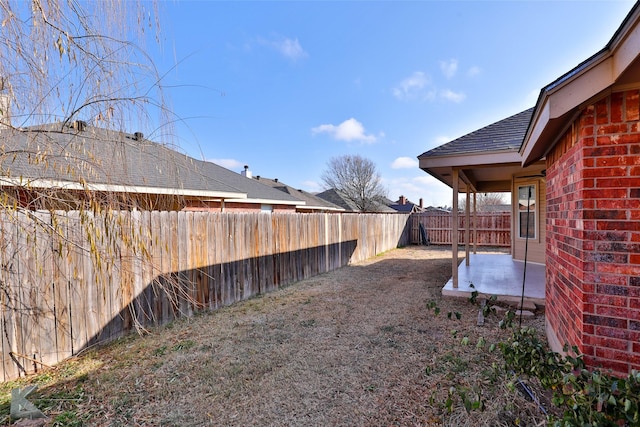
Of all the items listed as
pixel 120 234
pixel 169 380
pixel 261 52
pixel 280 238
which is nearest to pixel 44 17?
pixel 120 234

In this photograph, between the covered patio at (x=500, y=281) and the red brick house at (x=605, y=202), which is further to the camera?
the covered patio at (x=500, y=281)

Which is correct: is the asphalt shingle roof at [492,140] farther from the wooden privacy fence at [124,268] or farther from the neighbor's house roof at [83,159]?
the neighbor's house roof at [83,159]

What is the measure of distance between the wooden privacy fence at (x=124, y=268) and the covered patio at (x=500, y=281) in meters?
3.79

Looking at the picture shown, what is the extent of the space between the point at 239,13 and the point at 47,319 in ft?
12.6

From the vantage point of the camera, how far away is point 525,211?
8.67 meters

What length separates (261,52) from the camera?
3.94m

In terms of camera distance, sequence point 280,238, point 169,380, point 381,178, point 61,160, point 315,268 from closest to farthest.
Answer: point 61,160 < point 169,380 < point 280,238 < point 315,268 < point 381,178

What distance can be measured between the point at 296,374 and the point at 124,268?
204 cm

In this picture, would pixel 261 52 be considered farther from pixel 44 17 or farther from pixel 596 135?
pixel 596 135

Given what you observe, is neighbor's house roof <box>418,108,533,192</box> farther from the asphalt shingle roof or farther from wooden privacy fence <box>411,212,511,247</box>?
wooden privacy fence <box>411,212,511,247</box>

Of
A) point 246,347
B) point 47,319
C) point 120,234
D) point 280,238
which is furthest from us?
point 280,238

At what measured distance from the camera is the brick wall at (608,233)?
6.66 ft

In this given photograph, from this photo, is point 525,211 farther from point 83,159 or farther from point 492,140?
point 83,159

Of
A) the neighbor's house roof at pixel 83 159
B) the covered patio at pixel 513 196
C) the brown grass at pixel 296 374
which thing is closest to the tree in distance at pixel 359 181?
the covered patio at pixel 513 196
